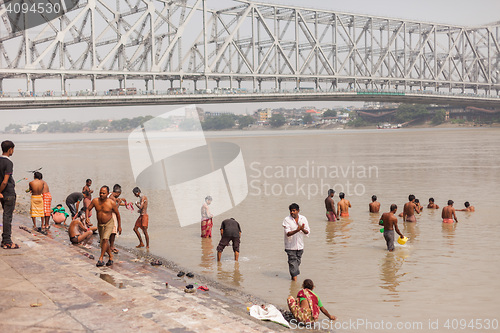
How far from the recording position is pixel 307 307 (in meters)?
6.82

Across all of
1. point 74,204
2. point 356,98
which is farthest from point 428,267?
point 356,98

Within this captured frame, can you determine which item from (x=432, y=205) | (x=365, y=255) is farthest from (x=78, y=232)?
(x=432, y=205)

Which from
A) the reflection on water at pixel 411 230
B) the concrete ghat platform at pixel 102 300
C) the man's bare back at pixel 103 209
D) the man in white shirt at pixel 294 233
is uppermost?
the man's bare back at pixel 103 209

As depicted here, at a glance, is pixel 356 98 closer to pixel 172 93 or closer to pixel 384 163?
pixel 172 93

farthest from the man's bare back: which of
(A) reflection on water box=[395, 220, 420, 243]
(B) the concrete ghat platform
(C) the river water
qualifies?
(A) reflection on water box=[395, 220, 420, 243]

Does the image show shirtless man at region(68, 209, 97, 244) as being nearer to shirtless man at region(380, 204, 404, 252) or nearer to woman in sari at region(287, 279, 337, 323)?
woman in sari at region(287, 279, 337, 323)

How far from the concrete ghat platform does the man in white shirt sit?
4.58 ft

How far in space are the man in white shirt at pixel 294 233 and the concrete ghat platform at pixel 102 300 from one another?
1.40 metres

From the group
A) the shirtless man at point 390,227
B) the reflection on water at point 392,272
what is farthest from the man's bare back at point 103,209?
the shirtless man at point 390,227

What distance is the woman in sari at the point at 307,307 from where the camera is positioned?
22.3 ft

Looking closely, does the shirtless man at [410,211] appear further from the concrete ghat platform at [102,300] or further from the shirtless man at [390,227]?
the concrete ghat platform at [102,300]

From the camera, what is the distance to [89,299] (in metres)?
6.69

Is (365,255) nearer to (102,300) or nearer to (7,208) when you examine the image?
(102,300)

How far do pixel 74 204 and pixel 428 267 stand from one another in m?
9.20
